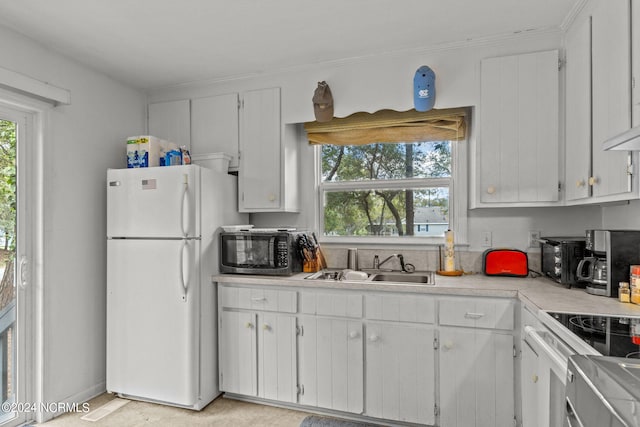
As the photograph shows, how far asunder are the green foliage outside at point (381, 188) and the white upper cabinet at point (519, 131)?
16.6 inches

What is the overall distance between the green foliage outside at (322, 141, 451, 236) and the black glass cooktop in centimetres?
144

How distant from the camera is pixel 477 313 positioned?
216cm

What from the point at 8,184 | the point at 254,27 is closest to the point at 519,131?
the point at 254,27

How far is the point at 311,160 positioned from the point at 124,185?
1.42 metres

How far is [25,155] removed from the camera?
2.46 meters

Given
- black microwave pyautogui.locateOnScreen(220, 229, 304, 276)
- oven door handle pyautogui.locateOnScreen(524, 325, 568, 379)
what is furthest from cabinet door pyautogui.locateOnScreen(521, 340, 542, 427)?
black microwave pyautogui.locateOnScreen(220, 229, 304, 276)

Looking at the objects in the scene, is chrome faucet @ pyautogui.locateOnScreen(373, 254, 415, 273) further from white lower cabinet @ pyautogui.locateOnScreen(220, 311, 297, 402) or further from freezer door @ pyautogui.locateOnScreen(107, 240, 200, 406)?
freezer door @ pyautogui.locateOnScreen(107, 240, 200, 406)

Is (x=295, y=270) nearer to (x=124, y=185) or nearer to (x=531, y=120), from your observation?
(x=124, y=185)

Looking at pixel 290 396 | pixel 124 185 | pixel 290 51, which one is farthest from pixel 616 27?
pixel 124 185

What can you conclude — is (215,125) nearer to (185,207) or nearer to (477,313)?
(185,207)

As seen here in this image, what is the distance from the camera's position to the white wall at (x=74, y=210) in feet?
8.21

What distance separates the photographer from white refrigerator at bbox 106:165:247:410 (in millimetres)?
2572

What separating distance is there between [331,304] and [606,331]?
1464 mm

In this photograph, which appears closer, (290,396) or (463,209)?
(290,396)
